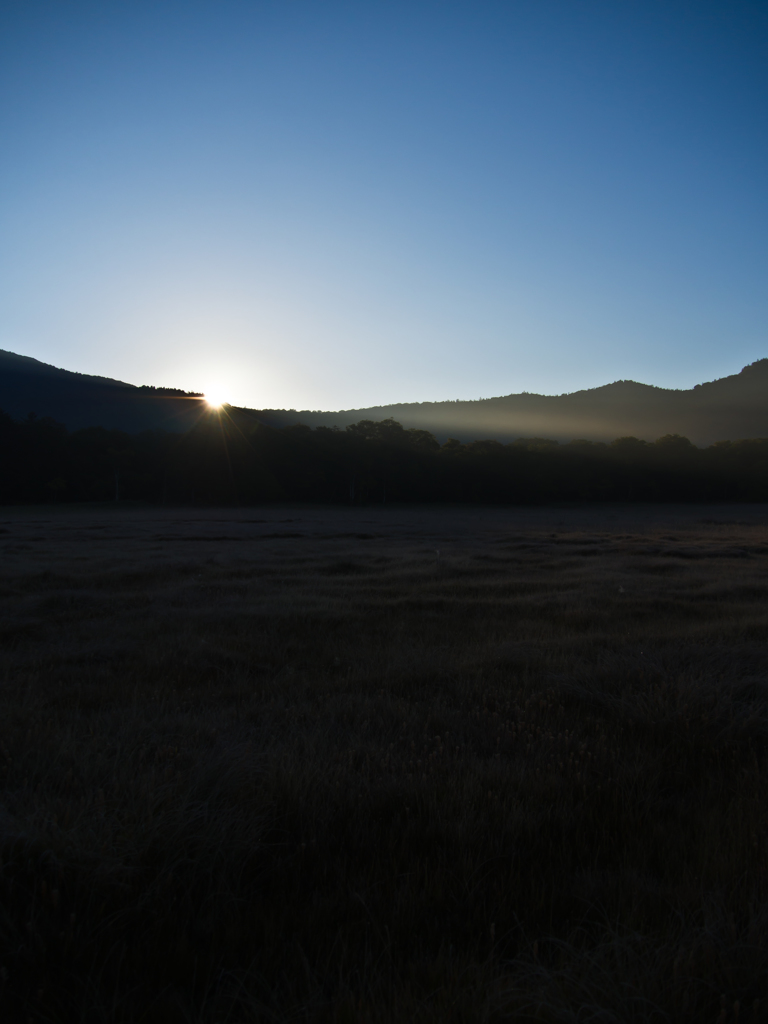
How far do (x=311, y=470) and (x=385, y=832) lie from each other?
8112cm

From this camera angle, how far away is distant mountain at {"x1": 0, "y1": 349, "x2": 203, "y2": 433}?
166 metres

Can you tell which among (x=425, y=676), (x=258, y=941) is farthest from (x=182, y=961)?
(x=425, y=676)

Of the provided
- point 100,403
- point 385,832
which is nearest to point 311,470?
point 385,832

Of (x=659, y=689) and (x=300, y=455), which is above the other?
(x=300, y=455)

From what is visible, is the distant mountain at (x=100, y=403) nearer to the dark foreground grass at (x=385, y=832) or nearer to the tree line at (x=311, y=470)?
the tree line at (x=311, y=470)

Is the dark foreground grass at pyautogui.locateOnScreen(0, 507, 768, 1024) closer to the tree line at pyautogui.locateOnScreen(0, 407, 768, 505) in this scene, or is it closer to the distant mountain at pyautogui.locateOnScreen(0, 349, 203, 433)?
the tree line at pyautogui.locateOnScreen(0, 407, 768, 505)

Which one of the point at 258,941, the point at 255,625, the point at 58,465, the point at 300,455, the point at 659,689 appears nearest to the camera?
the point at 258,941

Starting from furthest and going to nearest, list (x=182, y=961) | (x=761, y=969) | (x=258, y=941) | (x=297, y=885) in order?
(x=297, y=885) < (x=258, y=941) < (x=182, y=961) < (x=761, y=969)

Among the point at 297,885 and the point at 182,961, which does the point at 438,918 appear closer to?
the point at 297,885

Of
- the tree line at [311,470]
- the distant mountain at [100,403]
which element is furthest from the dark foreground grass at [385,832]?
the distant mountain at [100,403]

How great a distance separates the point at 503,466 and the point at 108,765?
3547 inches

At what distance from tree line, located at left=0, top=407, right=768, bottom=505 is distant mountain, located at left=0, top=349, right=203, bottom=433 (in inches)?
3136

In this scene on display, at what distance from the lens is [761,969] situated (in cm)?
195

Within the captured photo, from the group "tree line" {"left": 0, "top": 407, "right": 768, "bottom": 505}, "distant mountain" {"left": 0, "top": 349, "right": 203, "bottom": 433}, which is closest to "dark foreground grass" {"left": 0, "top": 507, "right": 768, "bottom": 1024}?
"tree line" {"left": 0, "top": 407, "right": 768, "bottom": 505}
